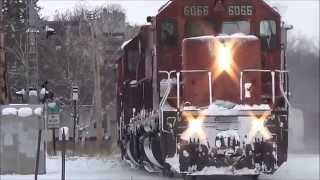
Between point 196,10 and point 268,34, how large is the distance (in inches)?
71.5

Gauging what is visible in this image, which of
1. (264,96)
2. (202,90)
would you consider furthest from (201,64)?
(264,96)

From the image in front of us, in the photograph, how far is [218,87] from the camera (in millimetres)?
15328

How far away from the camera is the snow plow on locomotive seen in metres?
14.5

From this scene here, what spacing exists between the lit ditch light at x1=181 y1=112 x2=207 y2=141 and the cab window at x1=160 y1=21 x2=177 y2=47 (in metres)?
2.26

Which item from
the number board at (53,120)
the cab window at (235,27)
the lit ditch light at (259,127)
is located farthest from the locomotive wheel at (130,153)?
the lit ditch light at (259,127)

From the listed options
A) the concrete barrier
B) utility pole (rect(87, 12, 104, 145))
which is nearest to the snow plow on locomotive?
the concrete barrier

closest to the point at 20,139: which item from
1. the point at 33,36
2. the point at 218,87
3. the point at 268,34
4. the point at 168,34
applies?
the point at 33,36

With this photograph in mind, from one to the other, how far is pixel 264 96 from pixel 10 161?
886cm

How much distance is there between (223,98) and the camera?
50.1ft

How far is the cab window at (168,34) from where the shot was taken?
16.1m

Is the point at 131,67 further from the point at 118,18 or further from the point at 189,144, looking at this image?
the point at 118,18

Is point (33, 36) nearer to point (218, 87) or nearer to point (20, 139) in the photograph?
point (20, 139)

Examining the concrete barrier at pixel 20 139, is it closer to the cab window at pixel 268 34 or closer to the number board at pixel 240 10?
the number board at pixel 240 10

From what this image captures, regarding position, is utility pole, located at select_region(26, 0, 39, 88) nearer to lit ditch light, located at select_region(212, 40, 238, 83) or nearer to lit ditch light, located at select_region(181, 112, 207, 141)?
lit ditch light, located at select_region(212, 40, 238, 83)
